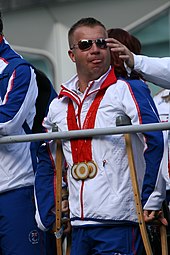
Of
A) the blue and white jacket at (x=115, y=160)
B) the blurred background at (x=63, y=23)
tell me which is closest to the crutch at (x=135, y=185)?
the blue and white jacket at (x=115, y=160)

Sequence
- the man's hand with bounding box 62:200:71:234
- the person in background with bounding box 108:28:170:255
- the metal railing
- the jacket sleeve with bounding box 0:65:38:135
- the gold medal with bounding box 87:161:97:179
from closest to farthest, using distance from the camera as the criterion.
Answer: the metal railing → the gold medal with bounding box 87:161:97:179 → the person in background with bounding box 108:28:170:255 → the man's hand with bounding box 62:200:71:234 → the jacket sleeve with bounding box 0:65:38:135

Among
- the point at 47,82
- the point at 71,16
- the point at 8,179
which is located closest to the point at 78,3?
the point at 71,16

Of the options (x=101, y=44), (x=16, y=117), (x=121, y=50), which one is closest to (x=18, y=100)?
(x=16, y=117)

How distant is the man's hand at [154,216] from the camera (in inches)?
171

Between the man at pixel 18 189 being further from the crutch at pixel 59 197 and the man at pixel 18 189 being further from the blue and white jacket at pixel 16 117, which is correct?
the crutch at pixel 59 197

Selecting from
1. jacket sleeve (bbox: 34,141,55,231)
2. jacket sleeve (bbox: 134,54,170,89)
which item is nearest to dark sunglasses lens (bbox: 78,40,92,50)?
jacket sleeve (bbox: 134,54,170,89)

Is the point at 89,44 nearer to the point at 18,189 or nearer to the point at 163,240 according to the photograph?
the point at 18,189

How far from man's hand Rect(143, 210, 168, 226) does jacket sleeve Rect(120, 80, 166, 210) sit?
3 cm

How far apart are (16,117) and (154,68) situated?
851 millimetres

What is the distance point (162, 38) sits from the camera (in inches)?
364

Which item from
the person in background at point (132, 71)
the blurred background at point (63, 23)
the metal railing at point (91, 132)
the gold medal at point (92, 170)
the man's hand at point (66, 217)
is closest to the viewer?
the metal railing at point (91, 132)

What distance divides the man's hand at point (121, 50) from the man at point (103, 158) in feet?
0.24

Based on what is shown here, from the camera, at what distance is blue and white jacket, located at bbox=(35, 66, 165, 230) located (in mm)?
4344

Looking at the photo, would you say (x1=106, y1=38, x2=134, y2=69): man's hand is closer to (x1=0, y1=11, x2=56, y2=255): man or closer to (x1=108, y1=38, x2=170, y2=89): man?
(x1=108, y1=38, x2=170, y2=89): man
